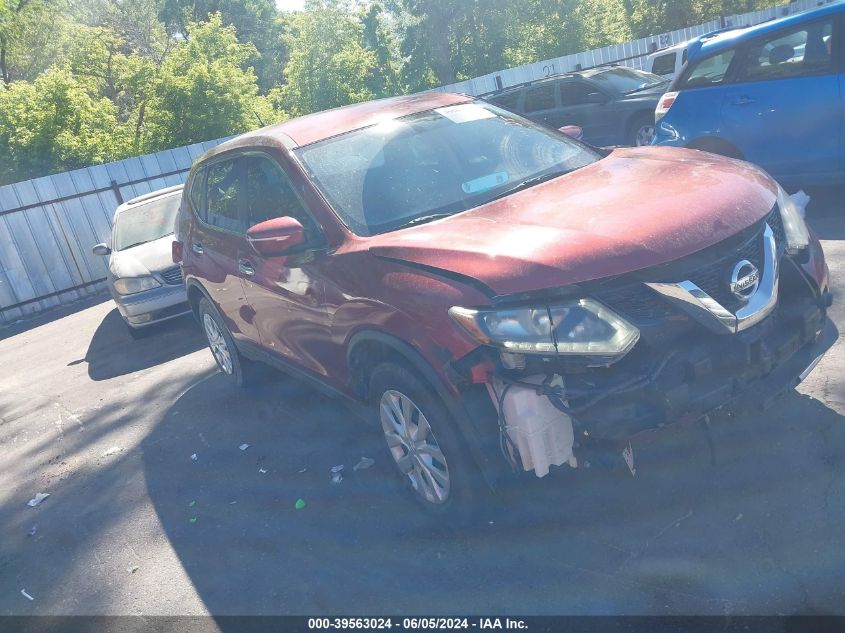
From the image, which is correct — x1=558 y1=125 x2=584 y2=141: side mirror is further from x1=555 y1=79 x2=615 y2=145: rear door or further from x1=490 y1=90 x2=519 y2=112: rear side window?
x1=490 y1=90 x2=519 y2=112: rear side window

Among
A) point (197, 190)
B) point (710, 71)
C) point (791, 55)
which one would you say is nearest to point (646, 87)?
point (710, 71)

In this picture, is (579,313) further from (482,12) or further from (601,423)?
(482,12)

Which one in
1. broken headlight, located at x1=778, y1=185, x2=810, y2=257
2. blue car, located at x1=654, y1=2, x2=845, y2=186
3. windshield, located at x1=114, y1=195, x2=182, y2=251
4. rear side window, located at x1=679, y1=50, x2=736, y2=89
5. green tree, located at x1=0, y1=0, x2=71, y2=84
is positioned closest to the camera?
broken headlight, located at x1=778, y1=185, x2=810, y2=257

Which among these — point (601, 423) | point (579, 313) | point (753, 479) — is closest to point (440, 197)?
point (579, 313)

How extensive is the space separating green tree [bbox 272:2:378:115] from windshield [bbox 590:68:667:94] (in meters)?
13.9

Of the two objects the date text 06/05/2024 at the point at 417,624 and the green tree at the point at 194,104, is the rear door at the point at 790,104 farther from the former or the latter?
the green tree at the point at 194,104

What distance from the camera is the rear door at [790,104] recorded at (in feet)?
21.2

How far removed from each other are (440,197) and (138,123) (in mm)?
18429

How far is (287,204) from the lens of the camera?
4.29 metres

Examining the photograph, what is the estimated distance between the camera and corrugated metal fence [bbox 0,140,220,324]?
491 inches

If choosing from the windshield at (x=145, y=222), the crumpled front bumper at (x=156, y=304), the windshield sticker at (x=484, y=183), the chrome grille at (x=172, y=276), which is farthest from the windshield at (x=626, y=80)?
the windshield sticker at (x=484, y=183)

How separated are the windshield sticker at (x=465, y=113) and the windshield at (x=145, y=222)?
18.5 ft

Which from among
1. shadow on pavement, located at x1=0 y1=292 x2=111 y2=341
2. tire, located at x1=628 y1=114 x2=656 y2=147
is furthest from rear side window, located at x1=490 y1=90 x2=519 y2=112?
shadow on pavement, located at x1=0 y1=292 x2=111 y2=341

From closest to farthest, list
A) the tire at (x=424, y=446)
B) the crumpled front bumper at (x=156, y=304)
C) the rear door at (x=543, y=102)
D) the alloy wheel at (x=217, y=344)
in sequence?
1. the tire at (x=424, y=446)
2. the alloy wheel at (x=217, y=344)
3. the crumpled front bumper at (x=156, y=304)
4. the rear door at (x=543, y=102)
